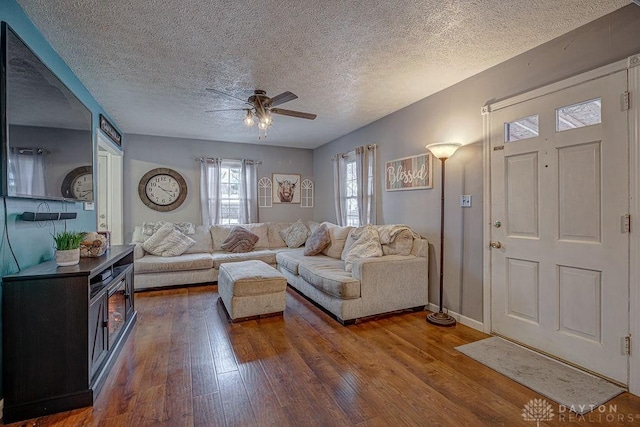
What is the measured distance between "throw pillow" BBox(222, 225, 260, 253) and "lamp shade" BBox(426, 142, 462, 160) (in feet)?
11.2

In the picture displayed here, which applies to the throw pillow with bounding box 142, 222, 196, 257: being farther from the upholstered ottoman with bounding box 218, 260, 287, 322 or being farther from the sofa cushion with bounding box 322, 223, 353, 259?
the sofa cushion with bounding box 322, 223, 353, 259

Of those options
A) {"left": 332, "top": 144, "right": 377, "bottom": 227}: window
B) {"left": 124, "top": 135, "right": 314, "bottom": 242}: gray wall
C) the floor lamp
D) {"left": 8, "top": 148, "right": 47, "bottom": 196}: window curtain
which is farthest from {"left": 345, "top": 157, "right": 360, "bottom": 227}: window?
{"left": 8, "top": 148, "right": 47, "bottom": 196}: window curtain

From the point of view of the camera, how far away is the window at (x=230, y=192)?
18.9 ft

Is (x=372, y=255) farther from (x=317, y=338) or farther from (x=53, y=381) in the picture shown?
(x=53, y=381)

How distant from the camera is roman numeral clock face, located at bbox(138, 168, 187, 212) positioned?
17.1 feet

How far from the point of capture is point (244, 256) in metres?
4.90

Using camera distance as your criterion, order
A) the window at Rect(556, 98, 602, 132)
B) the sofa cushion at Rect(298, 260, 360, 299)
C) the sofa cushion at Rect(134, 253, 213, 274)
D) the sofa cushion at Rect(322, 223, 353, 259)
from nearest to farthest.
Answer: the window at Rect(556, 98, 602, 132), the sofa cushion at Rect(298, 260, 360, 299), the sofa cushion at Rect(134, 253, 213, 274), the sofa cushion at Rect(322, 223, 353, 259)

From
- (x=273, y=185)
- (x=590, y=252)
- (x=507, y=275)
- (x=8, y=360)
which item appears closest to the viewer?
(x=8, y=360)

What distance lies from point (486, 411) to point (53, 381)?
2.57 meters

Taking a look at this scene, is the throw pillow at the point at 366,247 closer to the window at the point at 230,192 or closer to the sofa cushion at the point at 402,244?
the sofa cushion at the point at 402,244

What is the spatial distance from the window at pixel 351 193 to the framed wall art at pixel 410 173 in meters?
0.89

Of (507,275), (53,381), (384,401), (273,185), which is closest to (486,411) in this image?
(384,401)

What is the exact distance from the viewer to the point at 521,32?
→ 2.23 metres

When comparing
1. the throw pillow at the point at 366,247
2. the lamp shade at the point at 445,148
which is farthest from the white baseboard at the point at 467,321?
the lamp shade at the point at 445,148
